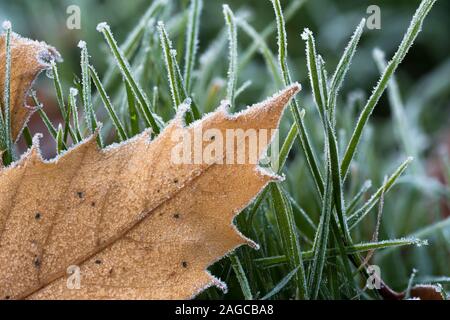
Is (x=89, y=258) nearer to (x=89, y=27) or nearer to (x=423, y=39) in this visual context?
(x=89, y=27)

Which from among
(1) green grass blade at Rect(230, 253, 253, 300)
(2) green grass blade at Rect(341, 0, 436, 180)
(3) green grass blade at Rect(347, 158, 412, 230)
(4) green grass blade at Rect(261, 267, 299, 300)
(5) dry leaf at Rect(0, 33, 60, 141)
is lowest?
(4) green grass blade at Rect(261, 267, 299, 300)

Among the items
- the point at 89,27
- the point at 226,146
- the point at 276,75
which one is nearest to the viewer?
the point at 226,146

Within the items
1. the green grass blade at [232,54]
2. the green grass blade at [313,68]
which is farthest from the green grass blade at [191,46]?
the green grass blade at [313,68]

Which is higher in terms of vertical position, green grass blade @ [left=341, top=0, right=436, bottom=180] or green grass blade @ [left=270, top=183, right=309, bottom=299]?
green grass blade @ [left=341, top=0, right=436, bottom=180]

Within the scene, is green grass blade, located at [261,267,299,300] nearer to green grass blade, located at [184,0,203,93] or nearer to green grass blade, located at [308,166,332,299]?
green grass blade, located at [308,166,332,299]

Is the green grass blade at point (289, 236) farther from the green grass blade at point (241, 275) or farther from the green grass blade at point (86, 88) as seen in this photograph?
the green grass blade at point (86, 88)

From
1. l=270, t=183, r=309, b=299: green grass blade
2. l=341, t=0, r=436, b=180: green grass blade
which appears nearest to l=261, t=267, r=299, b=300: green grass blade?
l=270, t=183, r=309, b=299: green grass blade

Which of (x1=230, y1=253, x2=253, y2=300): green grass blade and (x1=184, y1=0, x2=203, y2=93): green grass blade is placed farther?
(x1=184, y1=0, x2=203, y2=93): green grass blade

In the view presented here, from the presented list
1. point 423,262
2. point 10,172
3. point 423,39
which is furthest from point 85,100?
point 423,39
